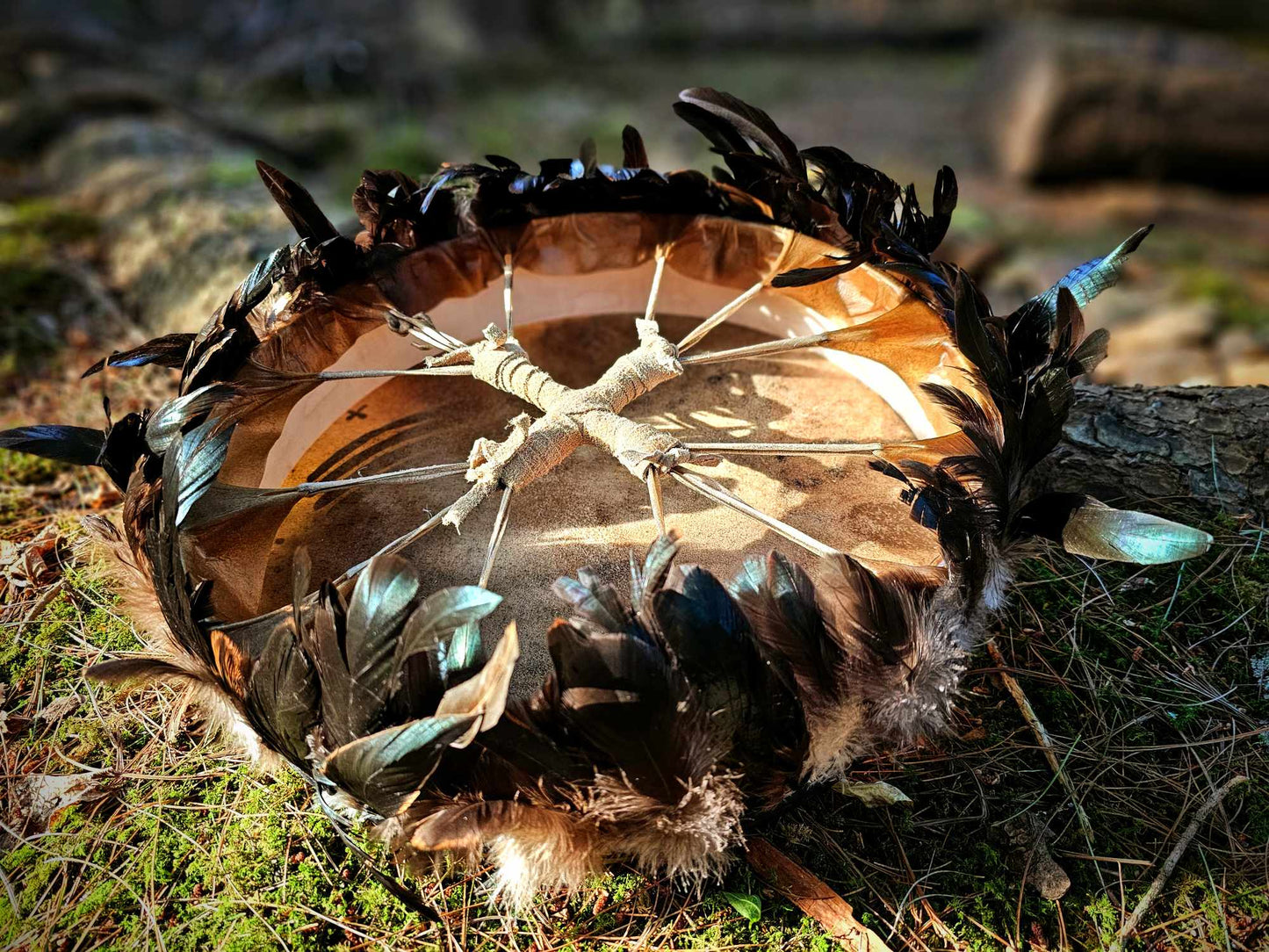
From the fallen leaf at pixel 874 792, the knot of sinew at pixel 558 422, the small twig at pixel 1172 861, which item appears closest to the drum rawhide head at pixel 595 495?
the knot of sinew at pixel 558 422

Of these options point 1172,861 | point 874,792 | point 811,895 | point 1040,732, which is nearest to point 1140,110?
point 1040,732

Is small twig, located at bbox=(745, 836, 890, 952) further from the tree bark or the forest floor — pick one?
the tree bark

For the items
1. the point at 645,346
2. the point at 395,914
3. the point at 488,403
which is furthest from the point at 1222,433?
the point at 395,914

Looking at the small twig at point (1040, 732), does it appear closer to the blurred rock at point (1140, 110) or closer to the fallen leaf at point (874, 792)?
the fallen leaf at point (874, 792)

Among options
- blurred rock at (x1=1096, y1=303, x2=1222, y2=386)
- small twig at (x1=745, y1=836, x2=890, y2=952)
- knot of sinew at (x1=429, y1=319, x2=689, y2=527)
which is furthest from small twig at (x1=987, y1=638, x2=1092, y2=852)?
blurred rock at (x1=1096, y1=303, x2=1222, y2=386)

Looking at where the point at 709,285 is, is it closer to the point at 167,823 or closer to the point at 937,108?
the point at 167,823

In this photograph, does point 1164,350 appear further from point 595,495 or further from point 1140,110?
point 595,495
